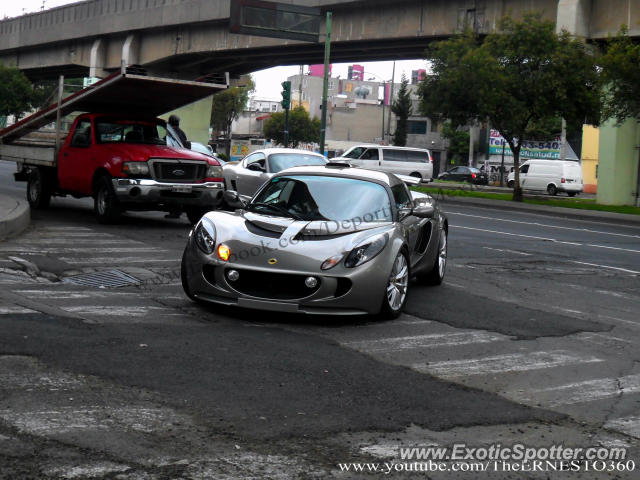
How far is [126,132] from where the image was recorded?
Answer: 16.4m

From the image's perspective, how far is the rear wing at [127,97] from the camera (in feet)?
53.4

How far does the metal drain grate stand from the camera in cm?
979

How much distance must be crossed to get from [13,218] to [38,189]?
4492 mm

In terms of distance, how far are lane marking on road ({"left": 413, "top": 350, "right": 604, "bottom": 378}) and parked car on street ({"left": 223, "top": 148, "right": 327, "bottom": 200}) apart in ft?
39.3

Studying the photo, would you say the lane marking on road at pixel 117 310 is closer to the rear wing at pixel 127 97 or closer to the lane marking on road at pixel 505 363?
the lane marking on road at pixel 505 363

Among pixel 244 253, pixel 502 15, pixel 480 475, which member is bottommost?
pixel 480 475

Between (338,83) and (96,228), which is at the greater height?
(338,83)

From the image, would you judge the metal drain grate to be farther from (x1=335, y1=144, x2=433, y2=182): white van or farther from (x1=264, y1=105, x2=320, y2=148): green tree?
(x1=264, y1=105, x2=320, y2=148): green tree

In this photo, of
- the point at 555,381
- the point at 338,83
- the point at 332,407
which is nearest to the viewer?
the point at 332,407

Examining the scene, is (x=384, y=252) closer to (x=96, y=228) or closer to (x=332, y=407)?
(x=332, y=407)

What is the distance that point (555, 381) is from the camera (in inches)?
258

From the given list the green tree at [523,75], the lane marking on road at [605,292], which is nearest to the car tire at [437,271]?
the lane marking on road at [605,292]

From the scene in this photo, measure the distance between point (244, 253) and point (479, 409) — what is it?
3.18m

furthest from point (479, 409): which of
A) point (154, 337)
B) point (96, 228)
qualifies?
point (96, 228)
